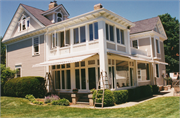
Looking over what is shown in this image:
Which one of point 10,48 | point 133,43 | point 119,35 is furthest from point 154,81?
point 10,48

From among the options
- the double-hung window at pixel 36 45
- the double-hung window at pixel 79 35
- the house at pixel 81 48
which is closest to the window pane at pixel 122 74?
the house at pixel 81 48

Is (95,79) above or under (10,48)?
under

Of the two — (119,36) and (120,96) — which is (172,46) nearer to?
(119,36)

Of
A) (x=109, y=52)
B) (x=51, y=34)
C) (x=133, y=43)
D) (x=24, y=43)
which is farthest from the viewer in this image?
(x=133, y=43)

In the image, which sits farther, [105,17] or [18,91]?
[18,91]

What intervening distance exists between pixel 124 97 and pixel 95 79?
2.79m

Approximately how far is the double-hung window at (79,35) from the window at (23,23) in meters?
8.08

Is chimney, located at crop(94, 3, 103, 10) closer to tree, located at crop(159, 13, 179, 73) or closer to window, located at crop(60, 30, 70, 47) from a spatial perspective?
window, located at crop(60, 30, 70, 47)

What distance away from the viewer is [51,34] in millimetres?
18281

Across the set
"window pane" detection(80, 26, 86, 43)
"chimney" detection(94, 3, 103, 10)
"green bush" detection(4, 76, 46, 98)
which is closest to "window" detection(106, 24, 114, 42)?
"chimney" detection(94, 3, 103, 10)

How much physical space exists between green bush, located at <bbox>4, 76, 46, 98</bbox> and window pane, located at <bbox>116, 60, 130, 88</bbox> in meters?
7.15

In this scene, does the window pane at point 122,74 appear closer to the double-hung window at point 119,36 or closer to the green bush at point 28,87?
the double-hung window at point 119,36

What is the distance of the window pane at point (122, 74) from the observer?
15352 millimetres

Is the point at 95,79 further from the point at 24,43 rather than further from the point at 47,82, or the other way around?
the point at 24,43
